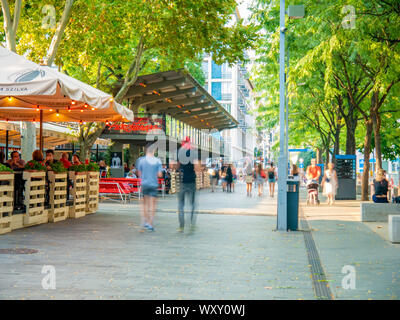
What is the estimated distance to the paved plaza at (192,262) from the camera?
604 centimetres

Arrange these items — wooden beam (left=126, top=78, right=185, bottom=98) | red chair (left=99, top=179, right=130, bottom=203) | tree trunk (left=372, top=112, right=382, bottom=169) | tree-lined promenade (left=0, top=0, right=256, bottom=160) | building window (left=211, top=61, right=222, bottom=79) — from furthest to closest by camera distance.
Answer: building window (left=211, top=61, right=222, bottom=79) → wooden beam (left=126, top=78, right=185, bottom=98) → tree trunk (left=372, top=112, right=382, bottom=169) → red chair (left=99, top=179, right=130, bottom=203) → tree-lined promenade (left=0, top=0, right=256, bottom=160)

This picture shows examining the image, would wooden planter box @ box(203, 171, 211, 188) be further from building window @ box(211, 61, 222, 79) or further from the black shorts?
building window @ box(211, 61, 222, 79)

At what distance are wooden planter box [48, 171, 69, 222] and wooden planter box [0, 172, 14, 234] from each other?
1813 millimetres

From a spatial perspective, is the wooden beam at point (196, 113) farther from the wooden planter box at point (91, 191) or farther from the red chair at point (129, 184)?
the wooden planter box at point (91, 191)

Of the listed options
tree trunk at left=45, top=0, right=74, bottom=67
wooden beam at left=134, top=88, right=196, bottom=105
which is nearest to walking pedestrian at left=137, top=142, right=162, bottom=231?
tree trunk at left=45, top=0, right=74, bottom=67

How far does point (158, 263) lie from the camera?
25.6 ft

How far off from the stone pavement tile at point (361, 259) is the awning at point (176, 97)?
14642 mm

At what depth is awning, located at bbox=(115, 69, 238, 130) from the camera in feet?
96.7

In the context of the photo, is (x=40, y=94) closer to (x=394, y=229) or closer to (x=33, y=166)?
(x=33, y=166)

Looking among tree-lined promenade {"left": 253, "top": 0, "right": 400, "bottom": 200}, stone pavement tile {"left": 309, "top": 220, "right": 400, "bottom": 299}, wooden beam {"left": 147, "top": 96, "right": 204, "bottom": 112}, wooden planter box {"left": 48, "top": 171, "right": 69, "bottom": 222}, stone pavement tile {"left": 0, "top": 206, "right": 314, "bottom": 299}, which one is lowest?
stone pavement tile {"left": 309, "top": 220, "right": 400, "bottom": 299}

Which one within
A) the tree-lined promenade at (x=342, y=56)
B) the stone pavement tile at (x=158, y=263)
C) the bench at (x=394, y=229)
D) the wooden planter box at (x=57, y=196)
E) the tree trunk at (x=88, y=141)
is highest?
the tree-lined promenade at (x=342, y=56)

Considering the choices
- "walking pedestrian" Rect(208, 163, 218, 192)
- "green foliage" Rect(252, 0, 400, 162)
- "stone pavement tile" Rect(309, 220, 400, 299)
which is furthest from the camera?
"walking pedestrian" Rect(208, 163, 218, 192)

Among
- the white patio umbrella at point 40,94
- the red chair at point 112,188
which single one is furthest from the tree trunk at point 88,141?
the white patio umbrella at point 40,94
